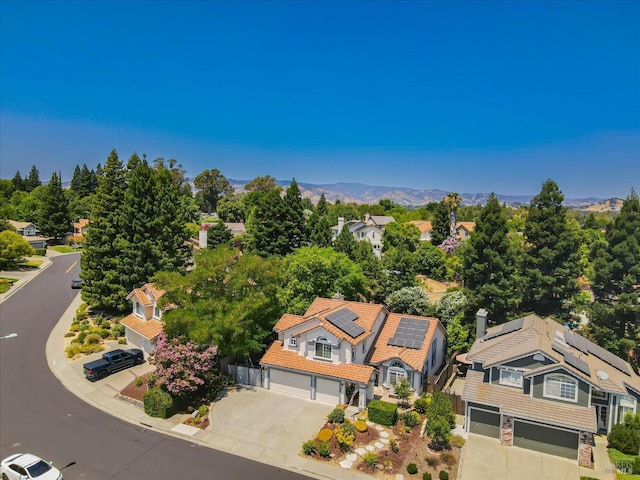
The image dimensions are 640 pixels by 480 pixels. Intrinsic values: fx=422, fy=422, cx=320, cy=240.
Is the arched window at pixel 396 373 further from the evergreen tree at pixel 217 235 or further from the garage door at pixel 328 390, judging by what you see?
the evergreen tree at pixel 217 235

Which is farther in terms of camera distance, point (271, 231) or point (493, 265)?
point (271, 231)

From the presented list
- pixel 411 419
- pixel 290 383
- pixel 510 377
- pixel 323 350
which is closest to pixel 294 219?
pixel 323 350

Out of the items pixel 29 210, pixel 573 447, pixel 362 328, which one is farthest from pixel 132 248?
pixel 29 210

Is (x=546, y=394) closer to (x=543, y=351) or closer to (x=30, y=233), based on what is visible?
(x=543, y=351)

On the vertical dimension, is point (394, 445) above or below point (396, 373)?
below

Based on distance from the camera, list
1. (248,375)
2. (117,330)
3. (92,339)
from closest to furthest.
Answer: (248,375)
(92,339)
(117,330)

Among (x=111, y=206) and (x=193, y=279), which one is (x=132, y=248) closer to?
(x=111, y=206)
